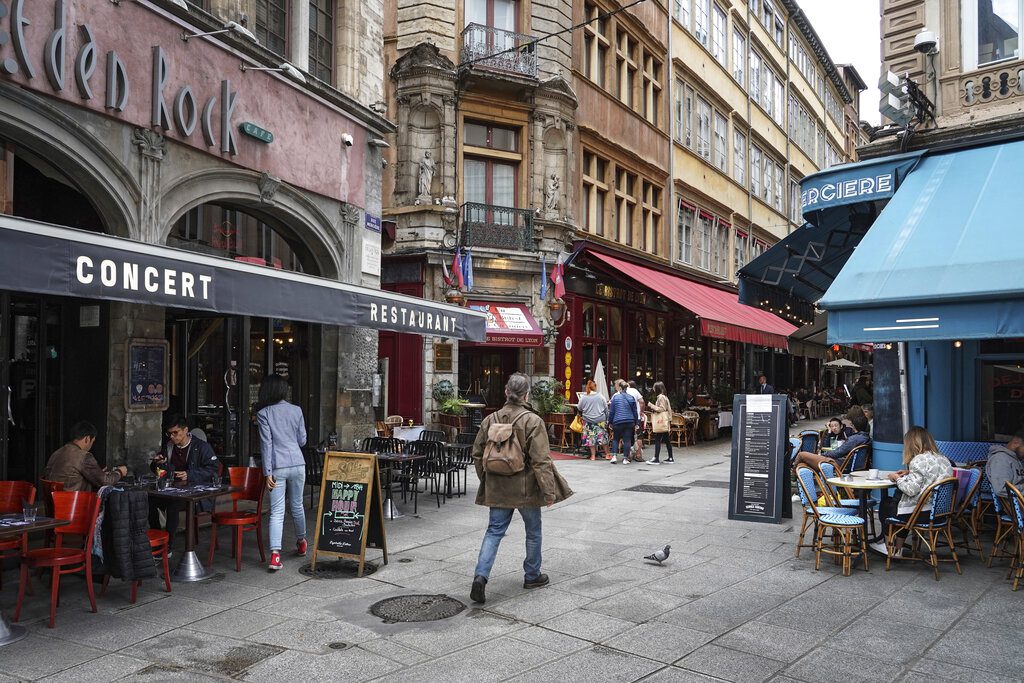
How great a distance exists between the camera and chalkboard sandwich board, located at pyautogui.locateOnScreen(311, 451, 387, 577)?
7.21 meters

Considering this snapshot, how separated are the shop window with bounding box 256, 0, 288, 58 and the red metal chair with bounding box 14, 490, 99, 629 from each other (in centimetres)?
682

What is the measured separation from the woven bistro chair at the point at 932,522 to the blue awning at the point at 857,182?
3.86m

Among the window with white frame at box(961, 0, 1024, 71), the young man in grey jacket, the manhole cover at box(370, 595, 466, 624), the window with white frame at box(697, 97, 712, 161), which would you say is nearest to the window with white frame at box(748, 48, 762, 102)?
the window with white frame at box(697, 97, 712, 161)

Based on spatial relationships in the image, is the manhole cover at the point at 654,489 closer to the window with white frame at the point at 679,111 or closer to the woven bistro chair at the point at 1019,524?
the woven bistro chair at the point at 1019,524

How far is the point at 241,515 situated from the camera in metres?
7.46

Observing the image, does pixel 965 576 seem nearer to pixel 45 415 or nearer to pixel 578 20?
pixel 45 415

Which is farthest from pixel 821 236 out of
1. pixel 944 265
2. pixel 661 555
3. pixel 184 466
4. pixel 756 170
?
pixel 756 170

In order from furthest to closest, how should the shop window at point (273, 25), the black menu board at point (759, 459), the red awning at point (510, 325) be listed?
the red awning at point (510, 325) → the shop window at point (273, 25) → the black menu board at point (759, 459)

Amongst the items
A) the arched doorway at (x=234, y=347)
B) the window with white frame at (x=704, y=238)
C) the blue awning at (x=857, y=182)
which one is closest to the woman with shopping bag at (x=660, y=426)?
the blue awning at (x=857, y=182)

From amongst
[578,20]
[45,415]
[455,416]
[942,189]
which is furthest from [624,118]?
Result: [45,415]

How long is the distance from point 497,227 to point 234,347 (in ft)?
27.2

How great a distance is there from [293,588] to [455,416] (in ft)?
34.3

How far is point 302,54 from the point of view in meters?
11.6

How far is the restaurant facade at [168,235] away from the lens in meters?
6.68
